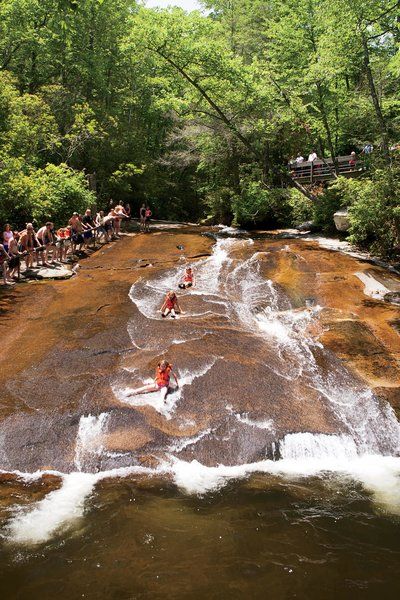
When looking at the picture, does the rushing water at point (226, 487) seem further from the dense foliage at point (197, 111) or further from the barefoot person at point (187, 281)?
the dense foliage at point (197, 111)

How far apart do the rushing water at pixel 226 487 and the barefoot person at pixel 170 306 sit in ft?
1.57

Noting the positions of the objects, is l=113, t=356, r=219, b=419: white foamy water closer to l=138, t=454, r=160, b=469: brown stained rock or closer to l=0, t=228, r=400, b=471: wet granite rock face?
l=0, t=228, r=400, b=471: wet granite rock face

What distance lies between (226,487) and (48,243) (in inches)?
448

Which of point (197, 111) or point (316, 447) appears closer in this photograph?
point (316, 447)

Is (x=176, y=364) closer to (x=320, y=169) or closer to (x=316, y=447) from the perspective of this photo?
(x=316, y=447)

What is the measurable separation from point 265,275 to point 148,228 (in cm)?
1058

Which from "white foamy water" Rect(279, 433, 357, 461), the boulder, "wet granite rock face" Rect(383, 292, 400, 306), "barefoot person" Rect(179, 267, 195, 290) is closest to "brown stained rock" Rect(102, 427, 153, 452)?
"white foamy water" Rect(279, 433, 357, 461)

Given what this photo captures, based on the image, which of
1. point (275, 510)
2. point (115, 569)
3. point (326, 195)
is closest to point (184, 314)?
point (275, 510)

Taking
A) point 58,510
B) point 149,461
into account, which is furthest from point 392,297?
point 58,510

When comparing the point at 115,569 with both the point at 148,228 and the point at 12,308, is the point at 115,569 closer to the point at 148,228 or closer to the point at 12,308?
the point at 12,308

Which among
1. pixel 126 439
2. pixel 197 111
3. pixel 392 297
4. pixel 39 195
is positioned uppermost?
pixel 197 111

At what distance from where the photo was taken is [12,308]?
1158 cm

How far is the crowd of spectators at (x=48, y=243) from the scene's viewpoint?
43.8 feet

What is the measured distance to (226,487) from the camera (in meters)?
6.28
